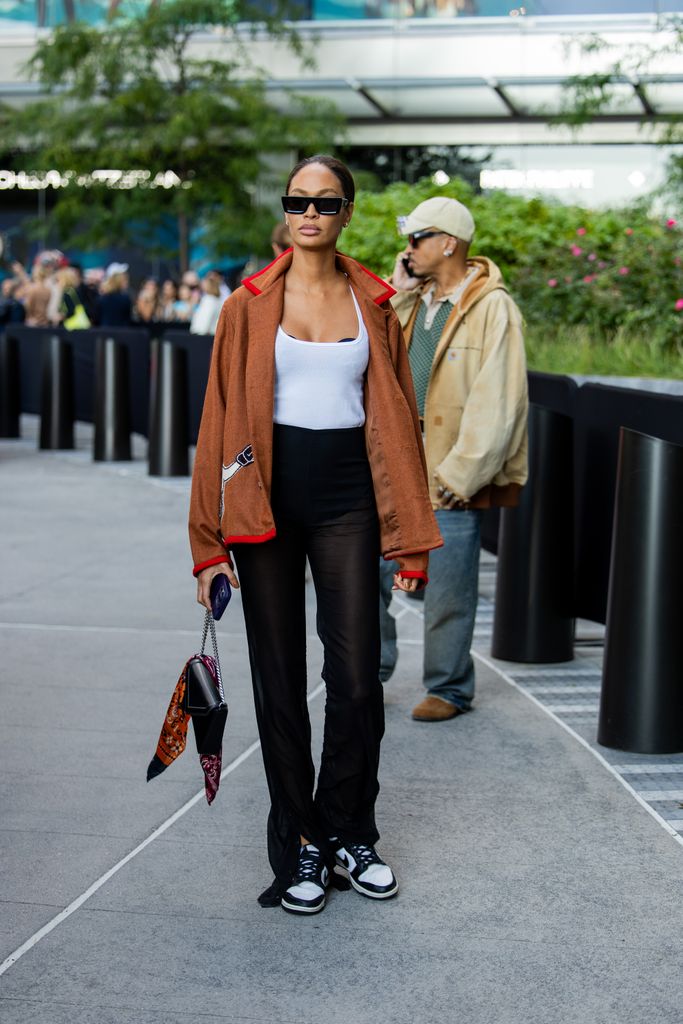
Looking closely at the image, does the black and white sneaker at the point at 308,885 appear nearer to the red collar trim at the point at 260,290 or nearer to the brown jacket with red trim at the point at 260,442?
the brown jacket with red trim at the point at 260,442

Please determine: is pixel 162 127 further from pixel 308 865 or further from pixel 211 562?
pixel 308 865

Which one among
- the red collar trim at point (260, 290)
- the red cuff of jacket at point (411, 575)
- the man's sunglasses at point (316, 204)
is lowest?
→ the red cuff of jacket at point (411, 575)

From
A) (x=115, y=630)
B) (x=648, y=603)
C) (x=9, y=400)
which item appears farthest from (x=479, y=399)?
(x=9, y=400)

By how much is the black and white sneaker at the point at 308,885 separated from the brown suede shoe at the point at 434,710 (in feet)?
6.39

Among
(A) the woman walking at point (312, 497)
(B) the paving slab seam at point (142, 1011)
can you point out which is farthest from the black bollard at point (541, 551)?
(B) the paving slab seam at point (142, 1011)

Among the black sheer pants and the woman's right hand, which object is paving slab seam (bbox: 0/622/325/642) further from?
the woman's right hand

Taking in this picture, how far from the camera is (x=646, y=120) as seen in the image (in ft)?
74.2

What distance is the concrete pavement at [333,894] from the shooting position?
12.0ft

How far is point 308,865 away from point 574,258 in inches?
429

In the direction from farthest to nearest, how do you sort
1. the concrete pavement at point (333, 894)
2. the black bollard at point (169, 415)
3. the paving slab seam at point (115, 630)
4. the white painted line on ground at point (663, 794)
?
the black bollard at point (169, 415) → the paving slab seam at point (115, 630) → the white painted line on ground at point (663, 794) → the concrete pavement at point (333, 894)

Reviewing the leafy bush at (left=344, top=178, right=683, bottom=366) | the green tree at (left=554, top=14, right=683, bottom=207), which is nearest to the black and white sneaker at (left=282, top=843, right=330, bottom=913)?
the leafy bush at (left=344, top=178, right=683, bottom=366)

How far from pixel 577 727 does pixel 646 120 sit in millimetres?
18054

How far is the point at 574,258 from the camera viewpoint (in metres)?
14.4

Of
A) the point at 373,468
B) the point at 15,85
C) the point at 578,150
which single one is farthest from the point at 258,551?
the point at 15,85
